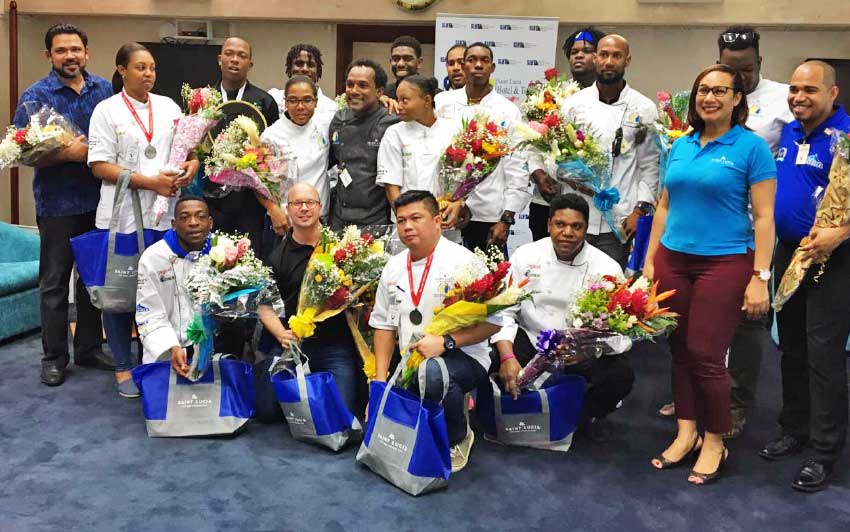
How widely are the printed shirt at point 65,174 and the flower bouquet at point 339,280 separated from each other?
134 centimetres

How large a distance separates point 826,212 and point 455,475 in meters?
1.74

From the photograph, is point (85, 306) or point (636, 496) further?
point (85, 306)

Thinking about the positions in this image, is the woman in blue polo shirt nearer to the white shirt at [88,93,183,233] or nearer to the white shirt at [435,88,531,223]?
the white shirt at [435,88,531,223]

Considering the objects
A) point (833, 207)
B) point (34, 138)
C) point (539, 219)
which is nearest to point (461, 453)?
point (539, 219)

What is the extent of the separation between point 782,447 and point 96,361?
11.4ft

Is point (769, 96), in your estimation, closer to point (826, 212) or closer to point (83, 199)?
point (826, 212)

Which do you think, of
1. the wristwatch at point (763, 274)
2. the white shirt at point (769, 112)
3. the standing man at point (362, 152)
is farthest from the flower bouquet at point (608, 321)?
the standing man at point (362, 152)

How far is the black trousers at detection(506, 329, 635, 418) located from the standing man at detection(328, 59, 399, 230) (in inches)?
52.1

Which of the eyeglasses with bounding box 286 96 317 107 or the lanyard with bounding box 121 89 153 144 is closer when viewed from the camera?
the lanyard with bounding box 121 89 153 144

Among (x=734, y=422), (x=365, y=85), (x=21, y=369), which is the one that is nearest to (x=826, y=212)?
(x=734, y=422)

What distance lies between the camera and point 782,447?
3400 mm

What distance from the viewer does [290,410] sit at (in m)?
3.30

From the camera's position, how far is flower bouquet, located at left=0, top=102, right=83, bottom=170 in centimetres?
369

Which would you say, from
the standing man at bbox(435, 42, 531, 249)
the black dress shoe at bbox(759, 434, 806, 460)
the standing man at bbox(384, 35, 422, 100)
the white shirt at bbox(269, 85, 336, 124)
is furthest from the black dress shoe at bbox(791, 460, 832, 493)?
the standing man at bbox(384, 35, 422, 100)
